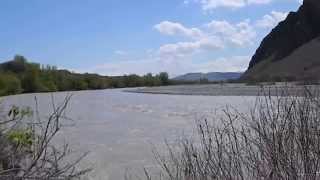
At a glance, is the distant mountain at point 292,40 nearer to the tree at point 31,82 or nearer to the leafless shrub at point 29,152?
the tree at point 31,82

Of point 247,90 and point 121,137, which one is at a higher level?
point 247,90

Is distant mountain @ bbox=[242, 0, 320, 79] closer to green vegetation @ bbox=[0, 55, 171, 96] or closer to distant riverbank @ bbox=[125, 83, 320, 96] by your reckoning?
green vegetation @ bbox=[0, 55, 171, 96]

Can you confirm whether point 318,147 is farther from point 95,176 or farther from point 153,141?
point 153,141

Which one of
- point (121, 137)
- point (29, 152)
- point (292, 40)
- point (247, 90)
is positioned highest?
point (292, 40)

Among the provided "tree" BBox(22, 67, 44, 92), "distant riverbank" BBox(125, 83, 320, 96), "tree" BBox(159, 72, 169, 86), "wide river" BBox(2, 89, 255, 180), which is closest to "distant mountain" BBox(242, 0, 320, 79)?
"tree" BBox(159, 72, 169, 86)

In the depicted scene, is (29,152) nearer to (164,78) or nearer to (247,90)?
(247,90)

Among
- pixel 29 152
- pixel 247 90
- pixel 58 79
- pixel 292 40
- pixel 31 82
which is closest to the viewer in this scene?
pixel 29 152

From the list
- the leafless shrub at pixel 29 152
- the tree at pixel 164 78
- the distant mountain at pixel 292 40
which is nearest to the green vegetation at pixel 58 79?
the tree at pixel 164 78

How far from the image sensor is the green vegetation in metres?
84.4

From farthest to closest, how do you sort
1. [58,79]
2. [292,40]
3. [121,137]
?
1. [292,40]
2. [58,79]
3. [121,137]

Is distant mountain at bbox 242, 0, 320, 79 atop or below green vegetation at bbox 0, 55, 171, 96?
atop

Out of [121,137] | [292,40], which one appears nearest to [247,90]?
[121,137]

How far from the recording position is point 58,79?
106m

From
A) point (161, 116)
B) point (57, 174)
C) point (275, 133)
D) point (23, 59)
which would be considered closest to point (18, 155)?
point (57, 174)
